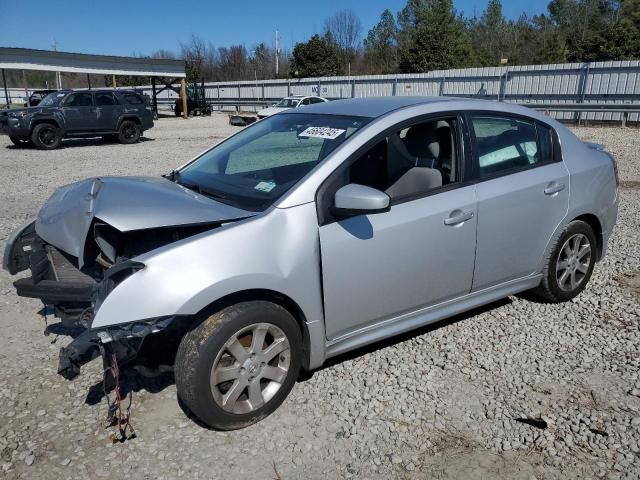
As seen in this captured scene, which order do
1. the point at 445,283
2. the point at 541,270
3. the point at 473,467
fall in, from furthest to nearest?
the point at 541,270 < the point at 445,283 < the point at 473,467

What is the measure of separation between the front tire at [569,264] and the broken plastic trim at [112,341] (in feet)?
9.91

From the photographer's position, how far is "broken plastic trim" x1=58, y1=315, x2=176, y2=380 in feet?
8.25

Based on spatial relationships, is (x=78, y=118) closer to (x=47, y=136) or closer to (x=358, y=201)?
(x=47, y=136)

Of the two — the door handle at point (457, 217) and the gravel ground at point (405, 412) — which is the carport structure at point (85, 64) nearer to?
the gravel ground at point (405, 412)

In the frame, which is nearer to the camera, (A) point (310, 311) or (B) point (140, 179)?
(A) point (310, 311)

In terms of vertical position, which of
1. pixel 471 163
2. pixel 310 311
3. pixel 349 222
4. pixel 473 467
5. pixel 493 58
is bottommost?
pixel 473 467

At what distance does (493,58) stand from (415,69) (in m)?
11.4

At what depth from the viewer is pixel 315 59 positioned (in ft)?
176

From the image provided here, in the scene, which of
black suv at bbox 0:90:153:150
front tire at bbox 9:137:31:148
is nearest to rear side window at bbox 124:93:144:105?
black suv at bbox 0:90:153:150

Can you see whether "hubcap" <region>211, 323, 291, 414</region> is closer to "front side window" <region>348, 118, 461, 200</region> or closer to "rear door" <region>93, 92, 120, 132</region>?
"front side window" <region>348, 118, 461, 200</region>

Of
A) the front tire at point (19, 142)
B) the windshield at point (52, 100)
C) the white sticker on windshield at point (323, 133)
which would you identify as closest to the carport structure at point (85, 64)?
the front tire at point (19, 142)

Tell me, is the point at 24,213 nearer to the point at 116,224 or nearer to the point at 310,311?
the point at 116,224

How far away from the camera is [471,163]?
11.7ft

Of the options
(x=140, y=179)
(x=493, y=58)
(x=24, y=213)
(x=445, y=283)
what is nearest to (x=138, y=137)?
(x=24, y=213)
